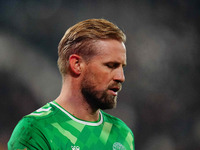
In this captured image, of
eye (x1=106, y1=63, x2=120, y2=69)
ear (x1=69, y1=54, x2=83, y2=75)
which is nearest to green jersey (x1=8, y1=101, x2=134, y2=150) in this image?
ear (x1=69, y1=54, x2=83, y2=75)

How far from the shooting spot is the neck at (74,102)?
198 cm

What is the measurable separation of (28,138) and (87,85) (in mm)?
506

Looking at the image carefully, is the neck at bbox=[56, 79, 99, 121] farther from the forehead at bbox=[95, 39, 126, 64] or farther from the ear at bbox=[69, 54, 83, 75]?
the forehead at bbox=[95, 39, 126, 64]

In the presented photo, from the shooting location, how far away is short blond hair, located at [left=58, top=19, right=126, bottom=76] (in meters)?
1.99

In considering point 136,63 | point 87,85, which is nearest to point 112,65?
point 87,85

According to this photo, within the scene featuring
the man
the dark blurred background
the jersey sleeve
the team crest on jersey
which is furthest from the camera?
the dark blurred background

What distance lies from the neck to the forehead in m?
0.27

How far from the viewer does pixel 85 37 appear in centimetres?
200

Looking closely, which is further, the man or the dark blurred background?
the dark blurred background

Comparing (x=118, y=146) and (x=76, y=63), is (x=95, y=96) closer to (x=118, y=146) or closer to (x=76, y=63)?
(x=76, y=63)

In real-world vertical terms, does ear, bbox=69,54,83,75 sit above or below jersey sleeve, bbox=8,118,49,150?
above

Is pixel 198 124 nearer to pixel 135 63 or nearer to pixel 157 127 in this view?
pixel 157 127

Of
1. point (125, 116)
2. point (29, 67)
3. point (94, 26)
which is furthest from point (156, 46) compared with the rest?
point (94, 26)

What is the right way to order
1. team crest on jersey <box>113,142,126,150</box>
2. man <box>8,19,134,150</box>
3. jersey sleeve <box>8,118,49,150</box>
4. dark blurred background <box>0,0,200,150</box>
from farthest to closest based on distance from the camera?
1. dark blurred background <box>0,0,200,150</box>
2. team crest on jersey <box>113,142,126,150</box>
3. man <box>8,19,134,150</box>
4. jersey sleeve <box>8,118,49,150</box>
